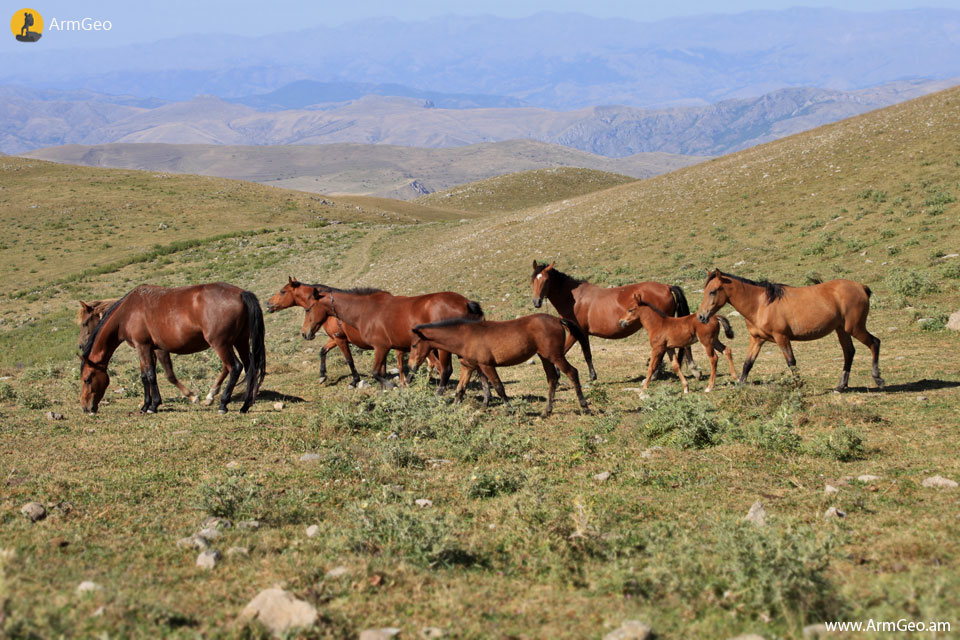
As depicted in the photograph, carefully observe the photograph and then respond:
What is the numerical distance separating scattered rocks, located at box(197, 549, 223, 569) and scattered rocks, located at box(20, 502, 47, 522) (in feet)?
6.93

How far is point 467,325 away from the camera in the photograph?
480 inches

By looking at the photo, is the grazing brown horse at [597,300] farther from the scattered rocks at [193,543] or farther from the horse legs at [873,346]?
the scattered rocks at [193,543]

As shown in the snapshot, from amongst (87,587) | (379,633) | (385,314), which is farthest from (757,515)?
(385,314)

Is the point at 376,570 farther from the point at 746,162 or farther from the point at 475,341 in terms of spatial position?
the point at 746,162

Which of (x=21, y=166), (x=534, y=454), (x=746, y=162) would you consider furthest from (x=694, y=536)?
(x=21, y=166)

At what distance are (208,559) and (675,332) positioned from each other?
33.3ft

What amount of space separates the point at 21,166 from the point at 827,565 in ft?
320

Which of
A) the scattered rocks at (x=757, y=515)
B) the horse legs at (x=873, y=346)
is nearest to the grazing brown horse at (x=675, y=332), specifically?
the horse legs at (x=873, y=346)

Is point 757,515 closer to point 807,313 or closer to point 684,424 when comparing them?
point 684,424

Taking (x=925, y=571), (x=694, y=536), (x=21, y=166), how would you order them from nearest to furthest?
(x=925, y=571)
(x=694, y=536)
(x=21, y=166)

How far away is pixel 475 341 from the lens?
39.3 feet

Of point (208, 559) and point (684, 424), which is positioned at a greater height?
point (208, 559)

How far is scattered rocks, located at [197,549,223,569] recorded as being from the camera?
5926 mm

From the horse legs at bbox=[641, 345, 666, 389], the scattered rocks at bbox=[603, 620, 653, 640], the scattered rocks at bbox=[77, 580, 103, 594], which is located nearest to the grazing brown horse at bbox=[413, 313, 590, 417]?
the horse legs at bbox=[641, 345, 666, 389]
